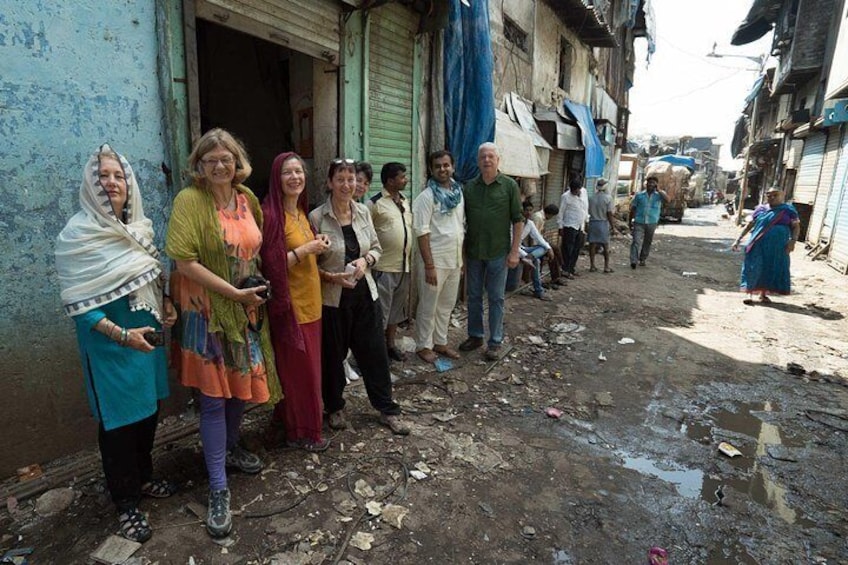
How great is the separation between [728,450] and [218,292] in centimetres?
339

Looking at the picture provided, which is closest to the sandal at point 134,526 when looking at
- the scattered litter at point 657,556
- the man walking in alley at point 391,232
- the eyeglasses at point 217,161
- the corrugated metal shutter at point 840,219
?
the eyeglasses at point 217,161

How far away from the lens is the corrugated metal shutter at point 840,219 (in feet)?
32.4

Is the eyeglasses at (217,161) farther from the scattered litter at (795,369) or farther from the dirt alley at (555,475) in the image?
the scattered litter at (795,369)

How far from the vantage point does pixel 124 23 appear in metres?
2.62

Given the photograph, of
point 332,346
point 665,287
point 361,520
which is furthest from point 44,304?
point 665,287

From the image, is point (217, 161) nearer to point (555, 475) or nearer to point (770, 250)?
point (555, 475)

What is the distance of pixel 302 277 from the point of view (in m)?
2.66

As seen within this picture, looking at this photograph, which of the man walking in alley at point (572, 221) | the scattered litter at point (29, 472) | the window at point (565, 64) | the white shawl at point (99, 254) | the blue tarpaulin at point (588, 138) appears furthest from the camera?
the blue tarpaulin at point (588, 138)

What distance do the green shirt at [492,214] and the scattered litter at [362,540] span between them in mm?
2826

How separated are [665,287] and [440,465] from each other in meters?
6.93

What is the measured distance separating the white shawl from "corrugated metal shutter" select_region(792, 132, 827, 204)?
55.1ft

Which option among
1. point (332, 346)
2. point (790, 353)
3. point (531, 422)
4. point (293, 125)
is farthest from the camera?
point (790, 353)

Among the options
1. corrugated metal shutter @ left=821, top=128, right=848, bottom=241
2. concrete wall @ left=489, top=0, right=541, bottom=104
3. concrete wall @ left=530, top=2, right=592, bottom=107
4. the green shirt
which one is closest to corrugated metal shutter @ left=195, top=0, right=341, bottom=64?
the green shirt

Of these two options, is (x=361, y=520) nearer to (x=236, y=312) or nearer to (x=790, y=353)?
(x=236, y=312)
